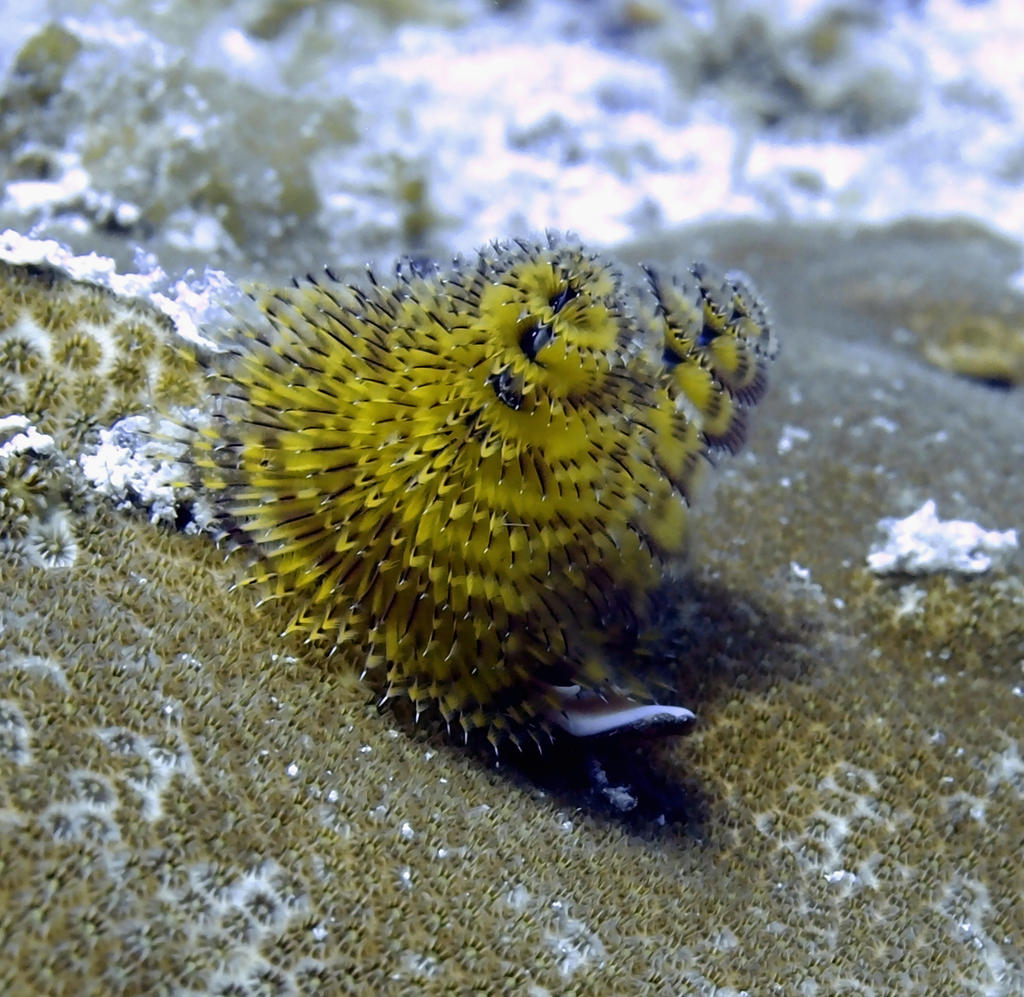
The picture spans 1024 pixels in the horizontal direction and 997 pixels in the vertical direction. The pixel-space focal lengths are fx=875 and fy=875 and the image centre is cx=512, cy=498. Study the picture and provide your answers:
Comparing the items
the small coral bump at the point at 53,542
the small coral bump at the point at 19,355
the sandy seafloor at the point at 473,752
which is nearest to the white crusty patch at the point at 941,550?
the sandy seafloor at the point at 473,752

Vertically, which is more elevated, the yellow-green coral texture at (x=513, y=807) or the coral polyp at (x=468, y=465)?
the coral polyp at (x=468, y=465)

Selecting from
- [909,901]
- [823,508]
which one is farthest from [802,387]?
[909,901]

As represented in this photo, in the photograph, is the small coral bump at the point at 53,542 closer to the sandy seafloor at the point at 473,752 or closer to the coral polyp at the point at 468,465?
the sandy seafloor at the point at 473,752

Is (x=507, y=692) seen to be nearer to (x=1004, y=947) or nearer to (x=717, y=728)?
(x=717, y=728)

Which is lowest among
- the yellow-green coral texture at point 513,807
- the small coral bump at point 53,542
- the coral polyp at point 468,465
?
the yellow-green coral texture at point 513,807

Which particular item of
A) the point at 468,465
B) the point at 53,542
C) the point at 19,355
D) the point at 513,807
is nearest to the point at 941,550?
the point at 513,807

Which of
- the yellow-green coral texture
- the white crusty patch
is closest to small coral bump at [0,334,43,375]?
the yellow-green coral texture

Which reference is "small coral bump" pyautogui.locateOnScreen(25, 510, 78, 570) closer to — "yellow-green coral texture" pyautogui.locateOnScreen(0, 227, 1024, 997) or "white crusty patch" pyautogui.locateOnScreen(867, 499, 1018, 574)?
"yellow-green coral texture" pyautogui.locateOnScreen(0, 227, 1024, 997)
